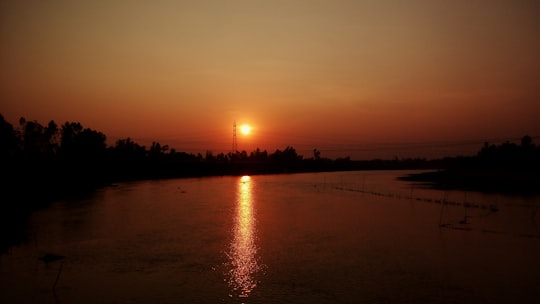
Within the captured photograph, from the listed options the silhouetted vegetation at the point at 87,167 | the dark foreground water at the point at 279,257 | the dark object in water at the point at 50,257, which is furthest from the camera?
the silhouetted vegetation at the point at 87,167

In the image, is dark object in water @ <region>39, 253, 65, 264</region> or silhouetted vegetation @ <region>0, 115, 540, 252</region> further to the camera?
silhouetted vegetation @ <region>0, 115, 540, 252</region>

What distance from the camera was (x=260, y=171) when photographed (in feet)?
513

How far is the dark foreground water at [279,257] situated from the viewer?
15.4 m

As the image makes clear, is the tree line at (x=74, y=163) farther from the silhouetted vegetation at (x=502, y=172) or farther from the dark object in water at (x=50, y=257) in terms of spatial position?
the silhouetted vegetation at (x=502, y=172)

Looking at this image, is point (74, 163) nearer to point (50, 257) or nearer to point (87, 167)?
point (87, 167)

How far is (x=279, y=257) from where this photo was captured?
68.3 ft

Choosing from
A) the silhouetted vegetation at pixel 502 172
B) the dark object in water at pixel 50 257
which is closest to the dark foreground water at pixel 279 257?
the dark object in water at pixel 50 257

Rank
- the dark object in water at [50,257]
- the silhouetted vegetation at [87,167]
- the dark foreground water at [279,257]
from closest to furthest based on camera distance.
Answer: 1. the dark foreground water at [279,257]
2. the dark object in water at [50,257]
3. the silhouetted vegetation at [87,167]

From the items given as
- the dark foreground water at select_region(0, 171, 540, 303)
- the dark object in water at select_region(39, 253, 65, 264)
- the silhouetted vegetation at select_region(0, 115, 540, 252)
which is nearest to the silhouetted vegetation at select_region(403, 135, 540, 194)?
the silhouetted vegetation at select_region(0, 115, 540, 252)

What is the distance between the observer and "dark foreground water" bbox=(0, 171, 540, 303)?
15406 mm

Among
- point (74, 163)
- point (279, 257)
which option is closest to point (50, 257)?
point (279, 257)

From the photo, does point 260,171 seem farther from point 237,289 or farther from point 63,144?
point 237,289

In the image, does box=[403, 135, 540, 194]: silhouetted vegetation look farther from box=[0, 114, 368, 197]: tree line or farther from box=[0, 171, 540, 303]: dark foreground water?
box=[0, 114, 368, 197]: tree line

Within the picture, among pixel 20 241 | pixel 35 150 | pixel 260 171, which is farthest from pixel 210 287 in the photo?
pixel 260 171
